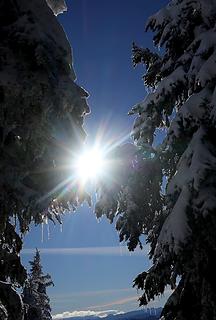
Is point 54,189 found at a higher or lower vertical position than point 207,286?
higher

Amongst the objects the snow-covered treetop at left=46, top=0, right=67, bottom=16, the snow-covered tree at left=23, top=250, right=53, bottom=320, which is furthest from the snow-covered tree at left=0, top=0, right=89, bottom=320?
the snow-covered tree at left=23, top=250, right=53, bottom=320

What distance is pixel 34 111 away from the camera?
7711mm

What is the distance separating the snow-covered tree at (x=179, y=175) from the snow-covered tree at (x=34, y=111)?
1.12m

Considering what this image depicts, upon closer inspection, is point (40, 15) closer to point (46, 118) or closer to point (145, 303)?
point (46, 118)

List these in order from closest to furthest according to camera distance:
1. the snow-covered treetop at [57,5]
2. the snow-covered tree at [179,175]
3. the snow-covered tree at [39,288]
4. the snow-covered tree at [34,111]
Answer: the snow-covered tree at [179,175] < the snow-covered tree at [34,111] < the snow-covered treetop at [57,5] < the snow-covered tree at [39,288]

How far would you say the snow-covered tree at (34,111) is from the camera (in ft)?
24.8

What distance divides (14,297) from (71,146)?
3811mm

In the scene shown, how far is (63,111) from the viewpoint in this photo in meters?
7.86

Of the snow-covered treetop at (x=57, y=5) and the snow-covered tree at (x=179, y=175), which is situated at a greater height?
the snow-covered treetop at (x=57, y=5)

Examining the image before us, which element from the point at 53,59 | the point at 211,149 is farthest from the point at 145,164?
the point at 53,59

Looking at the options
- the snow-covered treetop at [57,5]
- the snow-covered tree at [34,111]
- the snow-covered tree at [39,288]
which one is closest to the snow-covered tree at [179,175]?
the snow-covered tree at [34,111]

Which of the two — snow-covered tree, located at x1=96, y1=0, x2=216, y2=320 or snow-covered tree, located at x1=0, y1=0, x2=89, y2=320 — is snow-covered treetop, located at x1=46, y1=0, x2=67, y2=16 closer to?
snow-covered tree, located at x1=0, y1=0, x2=89, y2=320

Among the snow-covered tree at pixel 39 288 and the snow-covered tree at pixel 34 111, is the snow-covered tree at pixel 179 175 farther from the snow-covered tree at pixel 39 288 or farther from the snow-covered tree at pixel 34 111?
the snow-covered tree at pixel 39 288

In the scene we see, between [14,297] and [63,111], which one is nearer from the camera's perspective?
[63,111]
